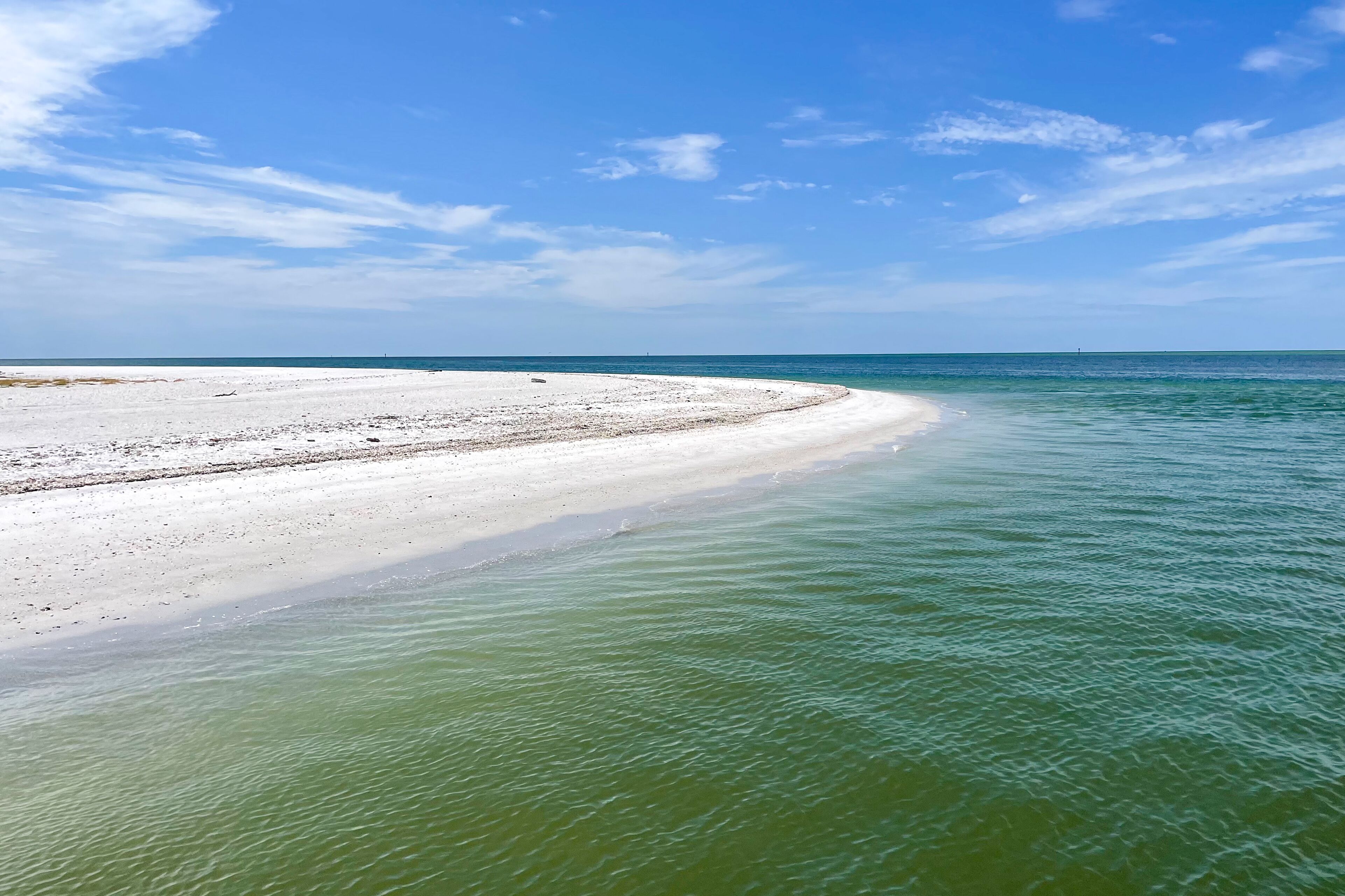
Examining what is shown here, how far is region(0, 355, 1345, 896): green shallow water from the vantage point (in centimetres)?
585

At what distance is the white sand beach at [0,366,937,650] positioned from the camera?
11867mm

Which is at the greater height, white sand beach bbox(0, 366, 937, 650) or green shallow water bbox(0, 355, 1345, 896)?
white sand beach bbox(0, 366, 937, 650)

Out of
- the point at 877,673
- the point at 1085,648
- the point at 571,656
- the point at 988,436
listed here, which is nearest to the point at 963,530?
the point at 1085,648

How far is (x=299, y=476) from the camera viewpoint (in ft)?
61.2

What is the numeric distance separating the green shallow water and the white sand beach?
199 cm

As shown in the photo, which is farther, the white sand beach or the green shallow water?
the white sand beach

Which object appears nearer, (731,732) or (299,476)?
(731,732)

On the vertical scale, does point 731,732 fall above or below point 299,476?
below

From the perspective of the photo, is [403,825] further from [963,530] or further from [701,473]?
[701,473]

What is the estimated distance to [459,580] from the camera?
41.5ft

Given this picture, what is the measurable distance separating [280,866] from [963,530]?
13.5 m

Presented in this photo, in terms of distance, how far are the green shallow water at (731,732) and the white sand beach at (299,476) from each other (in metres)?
1.99

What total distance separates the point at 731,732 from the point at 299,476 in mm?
14785

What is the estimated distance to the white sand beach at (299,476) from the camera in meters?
11.9
